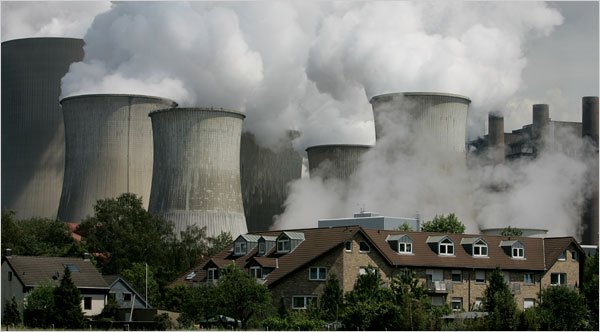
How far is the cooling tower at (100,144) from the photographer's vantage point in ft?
220

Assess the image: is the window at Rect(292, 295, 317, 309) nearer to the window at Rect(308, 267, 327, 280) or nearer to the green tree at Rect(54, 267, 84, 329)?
the window at Rect(308, 267, 327, 280)

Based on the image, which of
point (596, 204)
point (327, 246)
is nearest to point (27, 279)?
point (327, 246)

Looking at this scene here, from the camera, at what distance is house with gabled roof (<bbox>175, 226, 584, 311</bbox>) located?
4253cm

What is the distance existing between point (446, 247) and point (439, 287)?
2.00 metres

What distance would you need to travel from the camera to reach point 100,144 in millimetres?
67125

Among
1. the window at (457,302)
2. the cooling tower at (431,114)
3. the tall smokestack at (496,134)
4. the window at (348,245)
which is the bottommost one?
the window at (457,302)

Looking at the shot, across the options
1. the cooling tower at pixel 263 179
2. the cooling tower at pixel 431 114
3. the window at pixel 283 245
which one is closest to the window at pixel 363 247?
the window at pixel 283 245

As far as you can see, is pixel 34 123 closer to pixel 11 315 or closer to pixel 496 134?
pixel 496 134

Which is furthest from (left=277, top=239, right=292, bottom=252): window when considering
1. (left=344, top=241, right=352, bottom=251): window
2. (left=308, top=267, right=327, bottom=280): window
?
(left=344, top=241, right=352, bottom=251): window

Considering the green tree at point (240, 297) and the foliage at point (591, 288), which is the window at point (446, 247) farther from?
the green tree at point (240, 297)

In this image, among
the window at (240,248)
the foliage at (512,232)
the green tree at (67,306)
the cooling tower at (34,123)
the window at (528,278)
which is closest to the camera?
the green tree at (67,306)

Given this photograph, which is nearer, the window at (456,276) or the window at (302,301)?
the window at (302,301)

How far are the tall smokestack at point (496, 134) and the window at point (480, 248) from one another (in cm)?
3965

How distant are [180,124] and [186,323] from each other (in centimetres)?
2596
